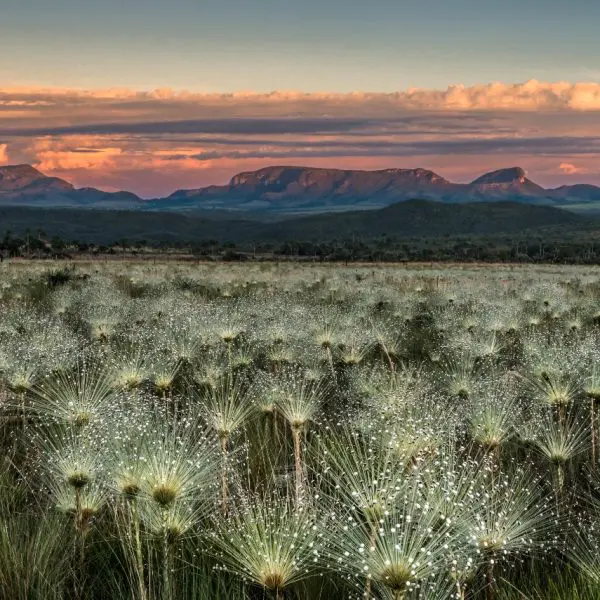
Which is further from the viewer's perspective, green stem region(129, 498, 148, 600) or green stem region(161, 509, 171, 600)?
green stem region(161, 509, 171, 600)

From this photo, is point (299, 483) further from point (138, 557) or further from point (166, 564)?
point (138, 557)

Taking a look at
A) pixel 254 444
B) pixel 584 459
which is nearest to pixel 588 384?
pixel 584 459

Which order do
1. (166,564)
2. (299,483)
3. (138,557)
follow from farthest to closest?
(299,483), (166,564), (138,557)

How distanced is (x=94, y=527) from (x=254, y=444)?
266cm

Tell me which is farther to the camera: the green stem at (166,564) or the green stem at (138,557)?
the green stem at (166,564)

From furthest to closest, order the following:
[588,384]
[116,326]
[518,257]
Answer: [518,257] < [116,326] < [588,384]

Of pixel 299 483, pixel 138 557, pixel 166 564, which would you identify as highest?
pixel 138 557

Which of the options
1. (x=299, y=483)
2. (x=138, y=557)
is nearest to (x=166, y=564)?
(x=138, y=557)

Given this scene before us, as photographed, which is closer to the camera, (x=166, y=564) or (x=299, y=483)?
(x=166, y=564)

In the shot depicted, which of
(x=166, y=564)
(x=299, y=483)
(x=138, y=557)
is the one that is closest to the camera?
(x=138, y=557)

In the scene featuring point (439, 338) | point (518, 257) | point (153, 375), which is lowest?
point (518, 257)

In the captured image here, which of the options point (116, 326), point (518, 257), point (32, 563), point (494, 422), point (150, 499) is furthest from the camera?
point (518, 257)

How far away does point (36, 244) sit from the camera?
7825 centimetres

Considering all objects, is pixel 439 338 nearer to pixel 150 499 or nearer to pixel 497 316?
pixel 497 316
